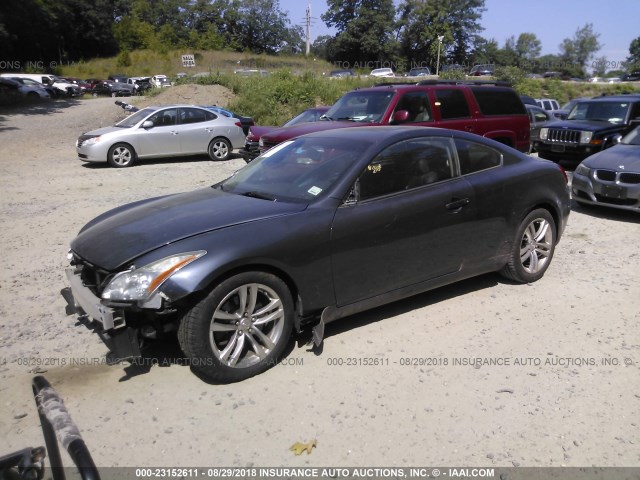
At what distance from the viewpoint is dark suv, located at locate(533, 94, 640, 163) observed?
510 inches

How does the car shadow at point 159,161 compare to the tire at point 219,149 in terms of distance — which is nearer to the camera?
the car shadow at point 159,161

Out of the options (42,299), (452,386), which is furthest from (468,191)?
(42,299)

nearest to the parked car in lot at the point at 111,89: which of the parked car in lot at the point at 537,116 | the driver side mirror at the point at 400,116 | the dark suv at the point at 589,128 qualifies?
the parked car in lot at the point at 537,116

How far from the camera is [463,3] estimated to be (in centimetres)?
8331

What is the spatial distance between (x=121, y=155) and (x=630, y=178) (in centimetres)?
1126

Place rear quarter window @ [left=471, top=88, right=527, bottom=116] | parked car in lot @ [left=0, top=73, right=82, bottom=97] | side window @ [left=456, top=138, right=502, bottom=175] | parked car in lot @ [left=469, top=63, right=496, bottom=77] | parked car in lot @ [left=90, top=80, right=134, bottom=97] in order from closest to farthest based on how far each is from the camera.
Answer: side window @ [left=456, top=138, right=502, bottom=175]
rear quarter window @ [left=471, top=88, right=527, bottom=116]
parked car in lot @ [left=0, top=73, right=82, bottom=97]
parked car in lot @ [left=90, top=80, right=134, bottom=97]
parked car in lot @ [left=469, top=63, right=496, bottom=77]

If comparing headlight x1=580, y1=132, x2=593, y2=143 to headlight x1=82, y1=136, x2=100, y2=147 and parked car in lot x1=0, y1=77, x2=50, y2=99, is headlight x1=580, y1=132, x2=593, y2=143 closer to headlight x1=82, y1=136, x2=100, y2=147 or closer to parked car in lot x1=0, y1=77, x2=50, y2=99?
headlight x1=82, y1=136, x2=100, y2=147

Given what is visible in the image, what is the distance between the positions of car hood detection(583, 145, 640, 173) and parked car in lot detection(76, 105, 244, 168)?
9688mm

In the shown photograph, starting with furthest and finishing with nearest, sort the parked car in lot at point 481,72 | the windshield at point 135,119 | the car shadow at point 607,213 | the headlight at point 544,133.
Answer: the parked car in lot at point 481,72 → the windshield at point 135,119 → the headlight at point 544,133 → the car shadow at point 607,213

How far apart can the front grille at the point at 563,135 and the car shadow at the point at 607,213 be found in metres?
4.21

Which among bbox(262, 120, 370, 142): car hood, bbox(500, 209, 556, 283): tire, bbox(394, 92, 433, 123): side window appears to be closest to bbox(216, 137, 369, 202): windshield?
bbox(500, 209, 556, 283): tire

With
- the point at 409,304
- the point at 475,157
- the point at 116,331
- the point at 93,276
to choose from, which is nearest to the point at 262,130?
the point at 475,157

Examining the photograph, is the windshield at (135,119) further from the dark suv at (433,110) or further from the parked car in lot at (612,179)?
the parked car in lot at (612,179)

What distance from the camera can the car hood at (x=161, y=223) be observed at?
3727 millimetres
